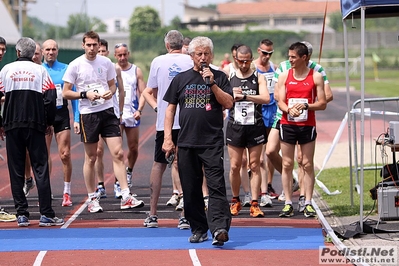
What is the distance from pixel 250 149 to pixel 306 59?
1.34 metres

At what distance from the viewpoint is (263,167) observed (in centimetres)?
1181

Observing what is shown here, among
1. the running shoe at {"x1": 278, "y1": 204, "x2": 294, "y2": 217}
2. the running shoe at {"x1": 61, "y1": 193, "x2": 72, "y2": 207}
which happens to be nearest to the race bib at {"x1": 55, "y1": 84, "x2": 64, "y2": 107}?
the running shoe at {"x1": 61, "y1": 193, "x2": 72, "y2": 207}

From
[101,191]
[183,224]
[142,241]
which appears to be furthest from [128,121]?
[142,241]

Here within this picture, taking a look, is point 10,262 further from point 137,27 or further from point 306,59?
point 137,27

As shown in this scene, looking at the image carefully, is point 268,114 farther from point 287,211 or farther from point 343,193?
point 343,193

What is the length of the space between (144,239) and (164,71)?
2122mm

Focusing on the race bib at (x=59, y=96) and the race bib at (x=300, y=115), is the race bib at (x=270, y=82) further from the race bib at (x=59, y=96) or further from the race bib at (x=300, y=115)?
the race bib at (x=59, y=96)

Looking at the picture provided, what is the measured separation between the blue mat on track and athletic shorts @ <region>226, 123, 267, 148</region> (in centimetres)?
130

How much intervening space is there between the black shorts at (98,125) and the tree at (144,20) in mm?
96533

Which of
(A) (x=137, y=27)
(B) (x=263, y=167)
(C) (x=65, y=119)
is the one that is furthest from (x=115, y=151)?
(A) (x=137, y=27)

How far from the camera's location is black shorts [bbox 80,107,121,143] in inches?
424

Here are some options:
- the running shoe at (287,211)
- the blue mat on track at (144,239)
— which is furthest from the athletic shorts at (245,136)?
the blue mat on track at (144,239)

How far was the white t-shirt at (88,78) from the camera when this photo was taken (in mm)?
10742

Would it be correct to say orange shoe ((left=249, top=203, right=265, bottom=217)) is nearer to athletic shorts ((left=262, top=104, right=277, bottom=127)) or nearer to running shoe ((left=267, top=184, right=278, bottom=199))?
athletic shorts ((left=262, top=104, right=277, bottom=127))
